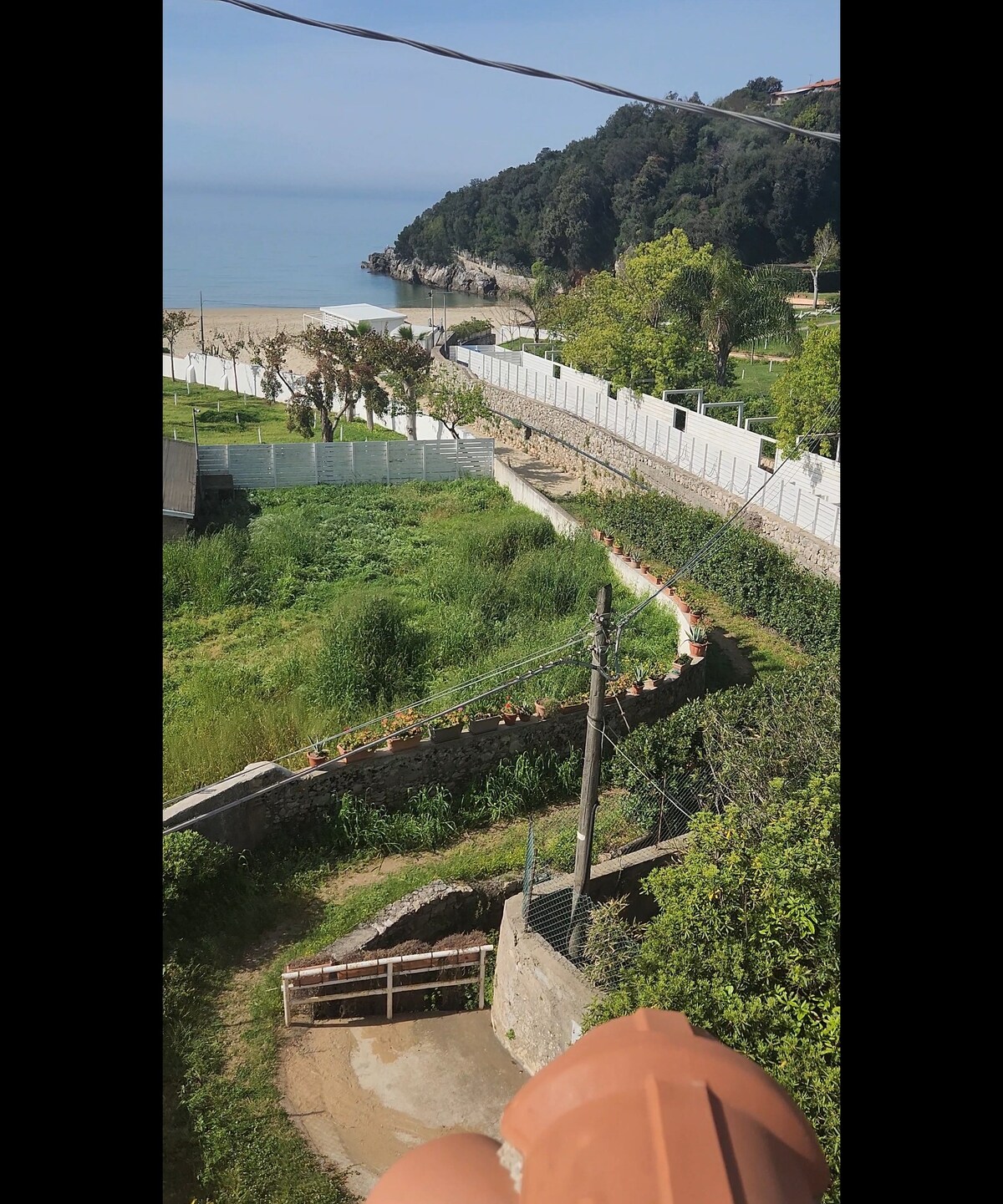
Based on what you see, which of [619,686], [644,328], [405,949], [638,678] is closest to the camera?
[405,949]

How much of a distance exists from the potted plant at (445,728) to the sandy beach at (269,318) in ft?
163

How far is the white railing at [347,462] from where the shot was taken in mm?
24344

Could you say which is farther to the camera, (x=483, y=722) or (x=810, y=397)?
(x=810, y=397)

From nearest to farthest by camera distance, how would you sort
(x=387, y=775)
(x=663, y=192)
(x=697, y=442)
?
1. (x=387, y=775)
2. (x=697, y=442)
3. (x=663, y=192)

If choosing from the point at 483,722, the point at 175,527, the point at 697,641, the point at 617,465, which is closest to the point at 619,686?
the point at 697,641

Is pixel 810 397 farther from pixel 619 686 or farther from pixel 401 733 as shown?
pixel 401 733

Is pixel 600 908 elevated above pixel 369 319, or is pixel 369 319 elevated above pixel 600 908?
pixel 369 319

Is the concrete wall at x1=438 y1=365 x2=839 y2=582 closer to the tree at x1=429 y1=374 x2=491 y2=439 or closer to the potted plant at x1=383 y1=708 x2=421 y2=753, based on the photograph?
the tree at x1=429 y1=374 x2=491 y2=439

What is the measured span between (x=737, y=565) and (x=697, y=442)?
6961 mm

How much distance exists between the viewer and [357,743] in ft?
37.0

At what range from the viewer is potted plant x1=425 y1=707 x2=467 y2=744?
11.4 meters

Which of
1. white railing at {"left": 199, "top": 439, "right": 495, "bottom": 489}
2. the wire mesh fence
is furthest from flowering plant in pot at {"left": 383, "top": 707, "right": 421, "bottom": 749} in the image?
white railing at {"left": 199, "top": 439, "right": 495, "bottom": 489}
